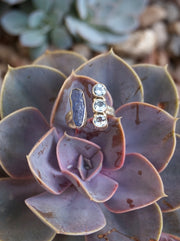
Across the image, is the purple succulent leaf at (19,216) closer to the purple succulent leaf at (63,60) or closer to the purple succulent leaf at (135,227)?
the purple succulent leaf at (135,227)

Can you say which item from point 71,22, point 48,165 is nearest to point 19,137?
point 48,165

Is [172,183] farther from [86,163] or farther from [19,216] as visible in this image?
[19,216]

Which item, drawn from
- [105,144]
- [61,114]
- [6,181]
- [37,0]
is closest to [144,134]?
[105,144]

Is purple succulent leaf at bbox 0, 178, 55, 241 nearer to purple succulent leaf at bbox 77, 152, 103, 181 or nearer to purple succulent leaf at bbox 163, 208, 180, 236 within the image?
purple succulent leaf at bbox 77, 152, 103, 181

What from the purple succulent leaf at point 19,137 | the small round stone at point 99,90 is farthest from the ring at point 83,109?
the purple succulent leaf at point 19,137

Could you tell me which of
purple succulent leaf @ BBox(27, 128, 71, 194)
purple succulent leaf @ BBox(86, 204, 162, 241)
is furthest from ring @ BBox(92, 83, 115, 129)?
purple succulent leaf @ BBox(86, 204, 162, 241)
